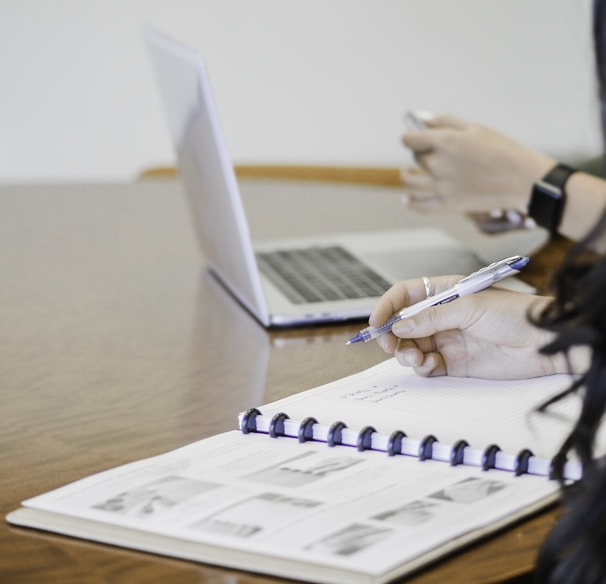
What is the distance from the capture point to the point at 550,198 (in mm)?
1529

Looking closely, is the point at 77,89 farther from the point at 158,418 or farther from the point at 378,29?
the point at 158,418

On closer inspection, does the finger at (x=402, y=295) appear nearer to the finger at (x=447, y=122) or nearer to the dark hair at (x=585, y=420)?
the dark hair at (x=585, y=420)

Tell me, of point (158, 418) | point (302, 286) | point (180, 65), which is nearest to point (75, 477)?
point (158, 418)

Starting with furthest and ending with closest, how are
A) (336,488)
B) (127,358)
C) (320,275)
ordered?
(320,275), (127,358), (336,488)

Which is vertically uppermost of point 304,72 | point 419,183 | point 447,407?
point 304,72

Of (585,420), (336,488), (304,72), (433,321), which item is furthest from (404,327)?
(304,72)

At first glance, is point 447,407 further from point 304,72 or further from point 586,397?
point 304,72

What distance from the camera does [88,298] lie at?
1.36 m

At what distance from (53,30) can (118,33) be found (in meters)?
0.18

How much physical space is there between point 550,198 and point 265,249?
40 cm

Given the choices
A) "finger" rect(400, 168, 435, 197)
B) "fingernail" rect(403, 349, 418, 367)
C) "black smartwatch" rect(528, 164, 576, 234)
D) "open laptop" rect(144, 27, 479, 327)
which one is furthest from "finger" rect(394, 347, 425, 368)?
"finger" rect(400, 168, 435, 197)

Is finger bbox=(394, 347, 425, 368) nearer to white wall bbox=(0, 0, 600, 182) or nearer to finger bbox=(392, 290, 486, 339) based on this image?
finger bbox=(392, 290, 486, 339)

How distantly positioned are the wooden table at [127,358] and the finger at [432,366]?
9cm

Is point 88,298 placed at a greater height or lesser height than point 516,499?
greater
